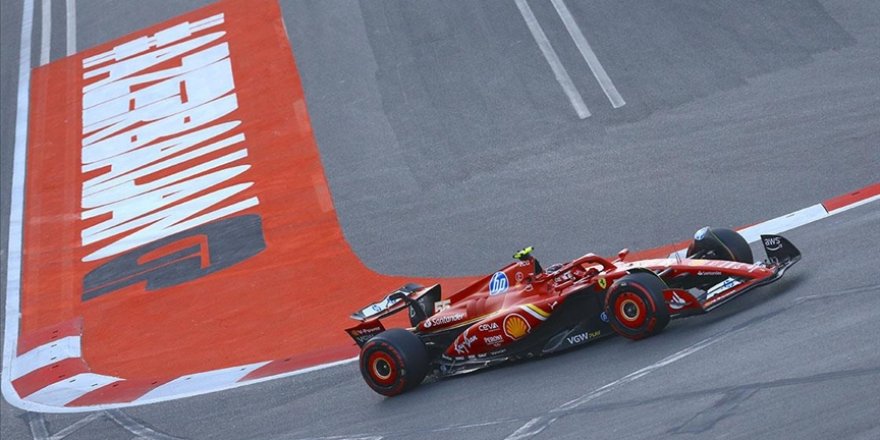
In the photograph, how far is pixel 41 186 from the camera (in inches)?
893

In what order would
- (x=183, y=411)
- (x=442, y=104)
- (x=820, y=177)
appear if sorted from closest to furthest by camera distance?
(x=183, y=411), (x=820, y=177), (x=442, y=104)

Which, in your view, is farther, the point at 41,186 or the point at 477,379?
the point at 41,186

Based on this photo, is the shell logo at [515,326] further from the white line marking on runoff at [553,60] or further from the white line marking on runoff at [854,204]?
the white line marking on runoff at [553,60]

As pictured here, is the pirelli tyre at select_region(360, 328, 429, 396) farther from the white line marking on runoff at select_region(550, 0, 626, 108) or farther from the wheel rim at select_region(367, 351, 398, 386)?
the white line marking on runoff at select_region(550, 0, 626, 108)

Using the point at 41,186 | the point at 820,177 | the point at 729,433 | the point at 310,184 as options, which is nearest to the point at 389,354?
the point at 729,433

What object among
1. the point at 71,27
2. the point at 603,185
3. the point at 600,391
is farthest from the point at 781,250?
the point at 71,27

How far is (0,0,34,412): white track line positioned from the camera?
56.5ft

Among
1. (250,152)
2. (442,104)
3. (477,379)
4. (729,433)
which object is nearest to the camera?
(729,433)

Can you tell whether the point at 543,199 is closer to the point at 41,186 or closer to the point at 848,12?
the point at 848,12

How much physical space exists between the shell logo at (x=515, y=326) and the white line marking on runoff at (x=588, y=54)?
27.1ft

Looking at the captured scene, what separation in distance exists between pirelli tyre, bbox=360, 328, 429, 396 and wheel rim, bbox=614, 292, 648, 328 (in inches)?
93.7

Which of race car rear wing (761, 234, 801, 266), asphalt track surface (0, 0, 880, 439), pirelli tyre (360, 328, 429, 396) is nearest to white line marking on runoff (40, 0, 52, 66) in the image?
asphalt track surface (0, 0, 880, 439)

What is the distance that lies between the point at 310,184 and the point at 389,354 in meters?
8.51

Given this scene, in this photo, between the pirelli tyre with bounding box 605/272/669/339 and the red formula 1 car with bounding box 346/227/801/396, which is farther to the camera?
the red formula 1 car with bounding box 346/227/801/396
